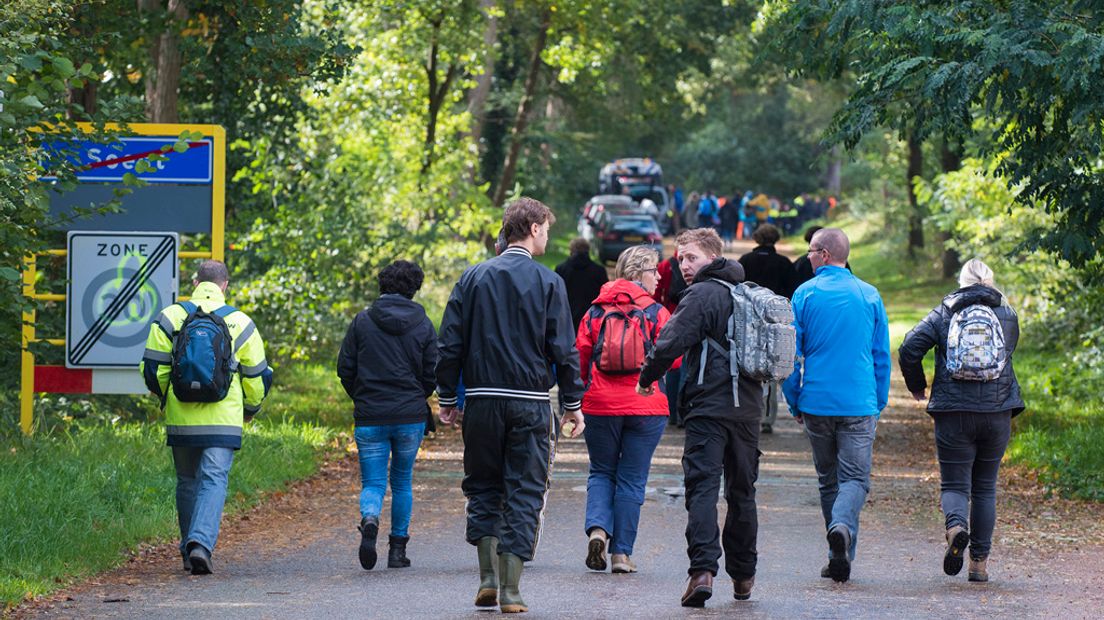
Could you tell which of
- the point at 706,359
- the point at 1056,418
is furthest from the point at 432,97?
the point at 706,359

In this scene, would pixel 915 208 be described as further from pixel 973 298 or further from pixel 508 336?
pixel 508 336

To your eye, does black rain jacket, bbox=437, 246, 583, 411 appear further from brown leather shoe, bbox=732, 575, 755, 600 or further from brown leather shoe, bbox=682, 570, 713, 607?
brown leather shoe, bbox=732, 575, 755, 600

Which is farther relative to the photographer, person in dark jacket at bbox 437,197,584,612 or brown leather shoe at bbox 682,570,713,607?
brown leather shoe at bbox 682,570,713,607

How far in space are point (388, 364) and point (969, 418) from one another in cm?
314

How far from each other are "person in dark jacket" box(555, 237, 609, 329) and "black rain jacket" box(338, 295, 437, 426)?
6.57 meters

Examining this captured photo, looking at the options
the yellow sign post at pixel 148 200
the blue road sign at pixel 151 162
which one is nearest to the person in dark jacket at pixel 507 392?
the blue road sign at pixel 151 162

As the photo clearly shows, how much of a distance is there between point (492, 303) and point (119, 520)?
129 inches

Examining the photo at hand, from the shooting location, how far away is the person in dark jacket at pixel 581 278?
15648mm

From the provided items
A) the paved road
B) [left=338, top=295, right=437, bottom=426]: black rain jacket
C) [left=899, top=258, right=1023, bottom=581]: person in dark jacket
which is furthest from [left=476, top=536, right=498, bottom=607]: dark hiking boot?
[left=899, top=258, right=1023, bottom=581]: person in dark jacket

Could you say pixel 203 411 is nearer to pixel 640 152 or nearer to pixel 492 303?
pixel 492 303

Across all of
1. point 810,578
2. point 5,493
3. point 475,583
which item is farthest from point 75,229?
point 810,578

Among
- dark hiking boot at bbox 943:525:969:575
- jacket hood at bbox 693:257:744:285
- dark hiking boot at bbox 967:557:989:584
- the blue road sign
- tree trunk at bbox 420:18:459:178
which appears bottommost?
dark hiking boot at bbox 967:557:989:584

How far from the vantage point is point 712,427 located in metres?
7.86

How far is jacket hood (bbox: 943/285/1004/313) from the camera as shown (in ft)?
28.7
